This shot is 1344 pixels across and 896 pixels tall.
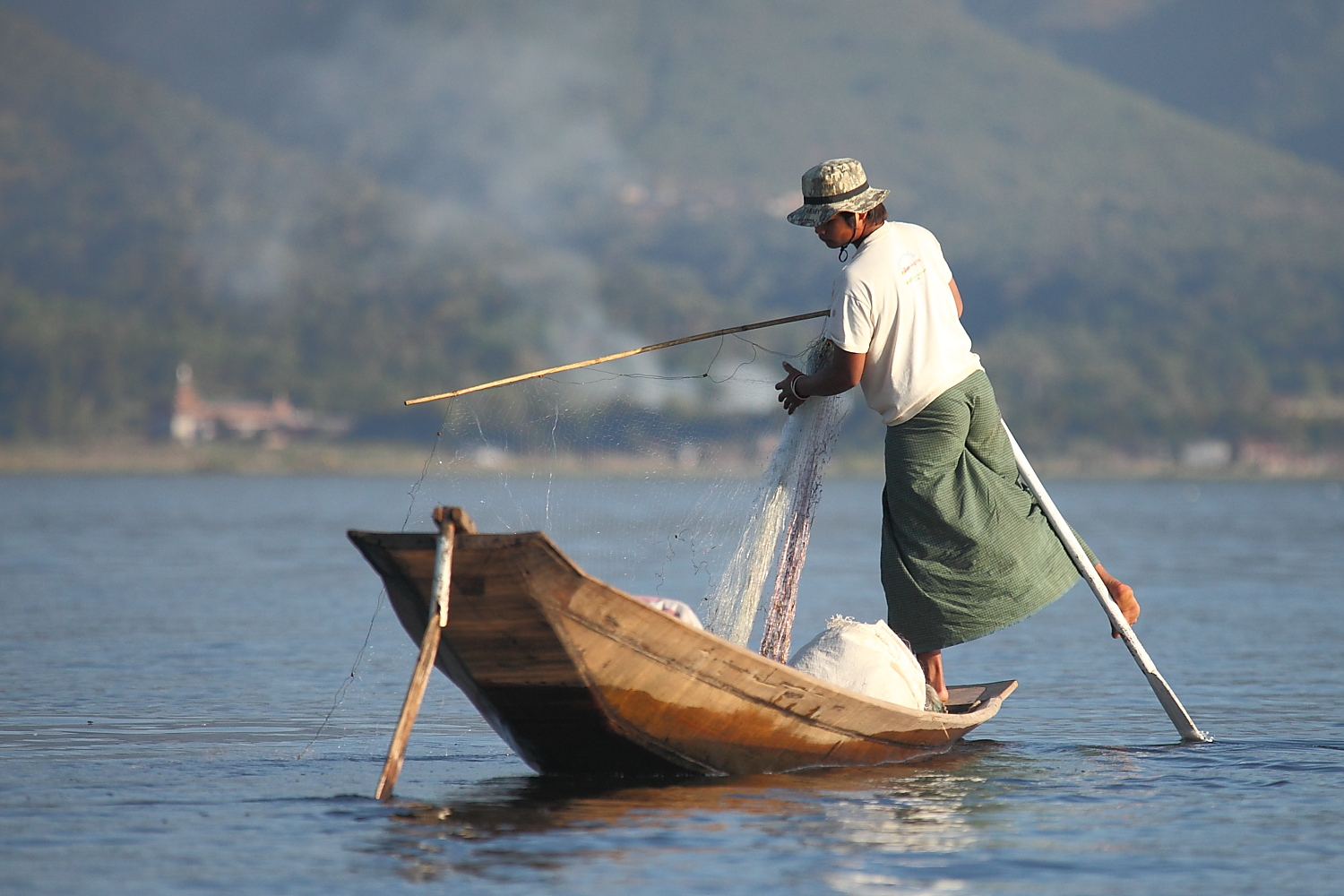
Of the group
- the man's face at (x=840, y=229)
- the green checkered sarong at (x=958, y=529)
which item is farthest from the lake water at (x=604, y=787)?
the man's face at (x=840, y=229)

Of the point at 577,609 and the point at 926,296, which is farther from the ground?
the point at 926,296

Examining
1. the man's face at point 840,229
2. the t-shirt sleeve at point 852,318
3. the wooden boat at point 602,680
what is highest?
the man's face at point 840,229

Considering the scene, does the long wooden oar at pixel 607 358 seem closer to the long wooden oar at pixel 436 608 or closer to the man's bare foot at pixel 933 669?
the long wooden oar at pixel 436 608

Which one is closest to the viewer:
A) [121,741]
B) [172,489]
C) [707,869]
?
[707,869]

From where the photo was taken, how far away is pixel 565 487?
680 cm

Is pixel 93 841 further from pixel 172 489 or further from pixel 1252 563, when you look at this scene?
pixel 172 489

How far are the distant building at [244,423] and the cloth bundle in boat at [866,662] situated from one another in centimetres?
12184

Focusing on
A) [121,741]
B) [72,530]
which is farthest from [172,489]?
[121,741]

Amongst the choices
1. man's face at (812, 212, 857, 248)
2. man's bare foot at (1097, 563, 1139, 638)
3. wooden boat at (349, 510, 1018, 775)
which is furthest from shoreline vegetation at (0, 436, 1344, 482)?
wooden boat at (349, 510, 1018, 775)

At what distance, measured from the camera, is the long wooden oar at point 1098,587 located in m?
7.27

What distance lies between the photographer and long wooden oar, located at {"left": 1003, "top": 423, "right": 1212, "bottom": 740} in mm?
7266

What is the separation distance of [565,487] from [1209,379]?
13916 centimetres

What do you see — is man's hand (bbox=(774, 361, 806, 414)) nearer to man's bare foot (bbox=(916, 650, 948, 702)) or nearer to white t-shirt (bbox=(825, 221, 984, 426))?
white t-shirt (bbox=(825, 221, 984, 426))

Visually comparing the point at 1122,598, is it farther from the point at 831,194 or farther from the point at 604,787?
the point at 604,787
